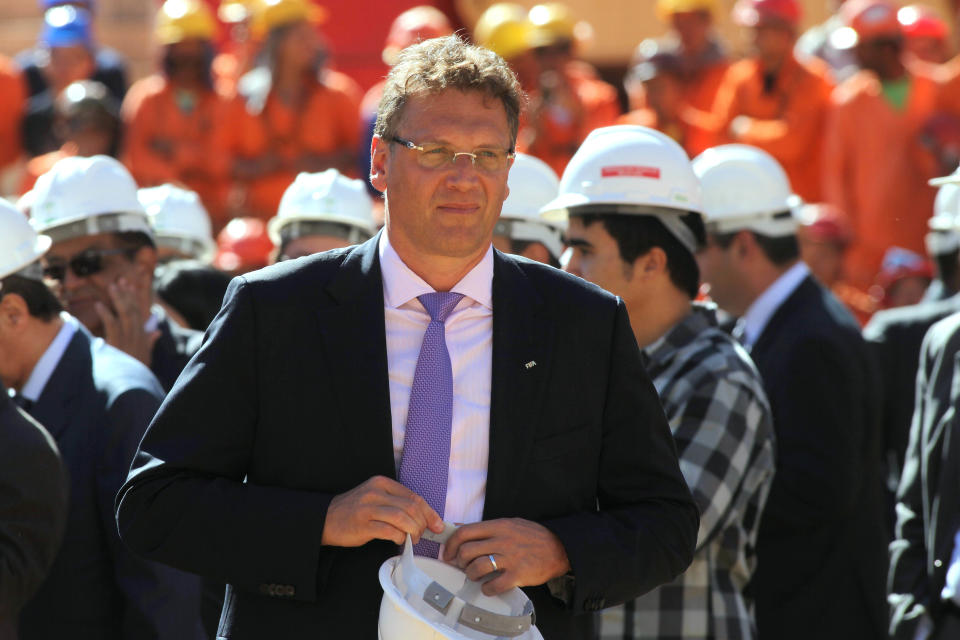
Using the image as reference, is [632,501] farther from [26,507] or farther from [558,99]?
[558,99]

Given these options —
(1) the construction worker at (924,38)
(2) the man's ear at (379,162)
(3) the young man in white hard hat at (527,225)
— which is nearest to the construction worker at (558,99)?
(1) the construction worker at (924,38)

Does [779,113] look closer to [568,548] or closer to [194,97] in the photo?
[194,97]

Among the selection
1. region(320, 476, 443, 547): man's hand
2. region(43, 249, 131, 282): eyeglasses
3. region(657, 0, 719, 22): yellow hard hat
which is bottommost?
region(320, 476, 443, 547): man's hand

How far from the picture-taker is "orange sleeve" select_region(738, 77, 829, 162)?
991 cm

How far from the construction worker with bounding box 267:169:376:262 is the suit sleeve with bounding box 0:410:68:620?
2.28 meters

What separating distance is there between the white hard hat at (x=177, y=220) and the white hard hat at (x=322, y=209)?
1.04 metres

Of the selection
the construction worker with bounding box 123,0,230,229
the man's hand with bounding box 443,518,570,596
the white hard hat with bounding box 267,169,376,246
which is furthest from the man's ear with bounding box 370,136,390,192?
the construction worker with bounding box 123,0,230,229

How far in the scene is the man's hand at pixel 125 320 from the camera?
16.4 ft

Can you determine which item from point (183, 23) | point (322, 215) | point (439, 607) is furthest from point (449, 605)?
point (183, 23)

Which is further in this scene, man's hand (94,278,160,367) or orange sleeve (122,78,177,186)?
orange sleeve (122,78,177,186)

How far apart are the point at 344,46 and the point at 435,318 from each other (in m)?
11.2

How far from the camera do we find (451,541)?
8.87 ft

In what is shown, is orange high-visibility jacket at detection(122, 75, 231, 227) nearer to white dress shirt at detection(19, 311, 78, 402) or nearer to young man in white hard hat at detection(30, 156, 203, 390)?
young man in white hard hat at detection(30, 156, 203, 390)

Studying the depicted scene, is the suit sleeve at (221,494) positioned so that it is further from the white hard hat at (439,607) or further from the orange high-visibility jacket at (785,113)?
the orange high-visibility jacket at (785,113)
